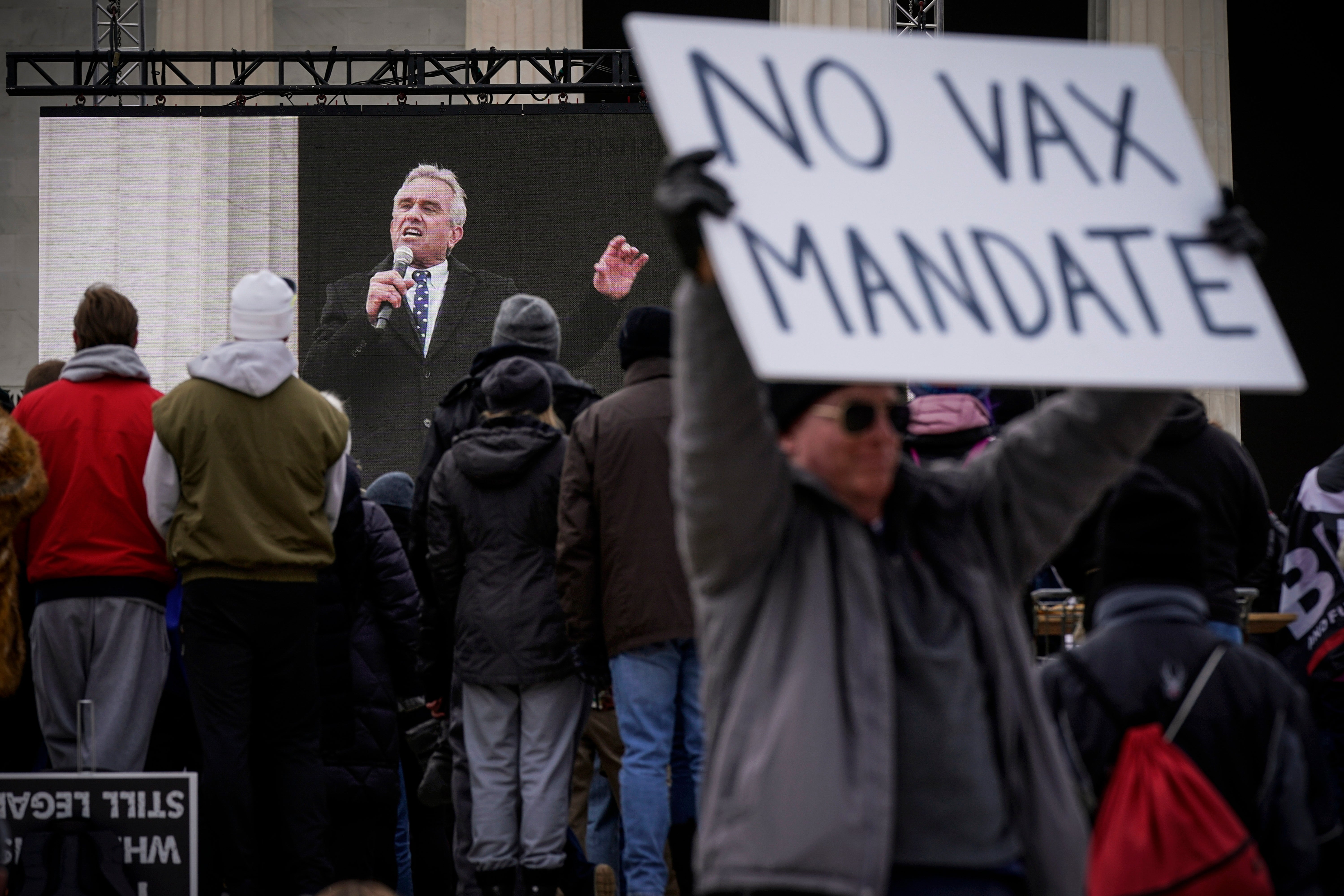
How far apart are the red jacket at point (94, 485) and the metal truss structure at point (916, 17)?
827 centimetres

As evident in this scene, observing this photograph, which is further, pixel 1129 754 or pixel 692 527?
pixel 1129 754

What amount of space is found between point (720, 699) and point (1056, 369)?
0.76 m

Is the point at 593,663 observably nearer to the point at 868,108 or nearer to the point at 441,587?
the point at 441,587

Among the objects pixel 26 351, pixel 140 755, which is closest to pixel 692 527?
pixel 140 755

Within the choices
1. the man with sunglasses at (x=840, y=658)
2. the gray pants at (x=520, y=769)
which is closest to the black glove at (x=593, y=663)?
the gray pants at (x=520, y=769)

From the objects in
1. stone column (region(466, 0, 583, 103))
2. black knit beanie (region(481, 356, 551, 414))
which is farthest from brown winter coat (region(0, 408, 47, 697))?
Result: stone column (region(466, 0, 583, 103))

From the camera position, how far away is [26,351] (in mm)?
16641

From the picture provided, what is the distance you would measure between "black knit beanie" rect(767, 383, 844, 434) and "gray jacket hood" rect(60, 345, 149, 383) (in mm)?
3732

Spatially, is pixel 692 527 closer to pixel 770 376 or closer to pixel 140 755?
pixel 770 376

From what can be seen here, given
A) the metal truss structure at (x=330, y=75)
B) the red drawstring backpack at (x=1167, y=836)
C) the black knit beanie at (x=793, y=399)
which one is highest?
the metal truss structure at (x=330, y=75)

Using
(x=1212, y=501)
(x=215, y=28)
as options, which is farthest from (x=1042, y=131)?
(x=215, y=28)

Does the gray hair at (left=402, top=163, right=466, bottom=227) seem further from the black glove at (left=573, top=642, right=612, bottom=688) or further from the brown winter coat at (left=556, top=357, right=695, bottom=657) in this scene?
the black glove at (left=573, top=642, right=612, bottom=688)

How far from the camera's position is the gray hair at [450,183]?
41.8ft

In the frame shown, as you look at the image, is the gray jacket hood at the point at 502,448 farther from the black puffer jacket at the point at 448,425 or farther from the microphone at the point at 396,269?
the microphone at the point at 396,269
